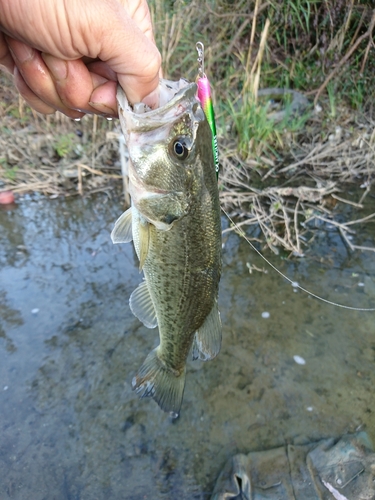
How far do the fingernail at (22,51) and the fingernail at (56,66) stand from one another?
62 millimetres

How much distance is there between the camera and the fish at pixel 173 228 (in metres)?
1.39

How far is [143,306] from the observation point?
1897mm

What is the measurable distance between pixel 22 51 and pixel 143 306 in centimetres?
121

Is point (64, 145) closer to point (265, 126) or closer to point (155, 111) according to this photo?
point (265, 126)

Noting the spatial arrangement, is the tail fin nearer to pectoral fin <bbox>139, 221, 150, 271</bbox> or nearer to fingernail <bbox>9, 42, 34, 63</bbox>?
pectoral fin <bbox>139, 221, 150, 271</bbox>

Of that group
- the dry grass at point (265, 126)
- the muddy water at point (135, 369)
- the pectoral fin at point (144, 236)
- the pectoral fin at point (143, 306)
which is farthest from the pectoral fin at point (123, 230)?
the dry grass at point (265, 126)

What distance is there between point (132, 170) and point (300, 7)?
5440mm

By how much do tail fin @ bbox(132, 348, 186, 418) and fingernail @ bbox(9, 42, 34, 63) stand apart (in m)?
1.43

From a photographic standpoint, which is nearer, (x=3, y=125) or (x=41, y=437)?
(x=41, y=437)

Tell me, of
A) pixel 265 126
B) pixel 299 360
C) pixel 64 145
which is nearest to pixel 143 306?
pixel 299 360

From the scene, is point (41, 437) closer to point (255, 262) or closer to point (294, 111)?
point (255, 262)

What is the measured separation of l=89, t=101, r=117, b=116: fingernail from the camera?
4.98ft

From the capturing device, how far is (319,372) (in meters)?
2.53

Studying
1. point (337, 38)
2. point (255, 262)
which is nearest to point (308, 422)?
point (255, 262)
